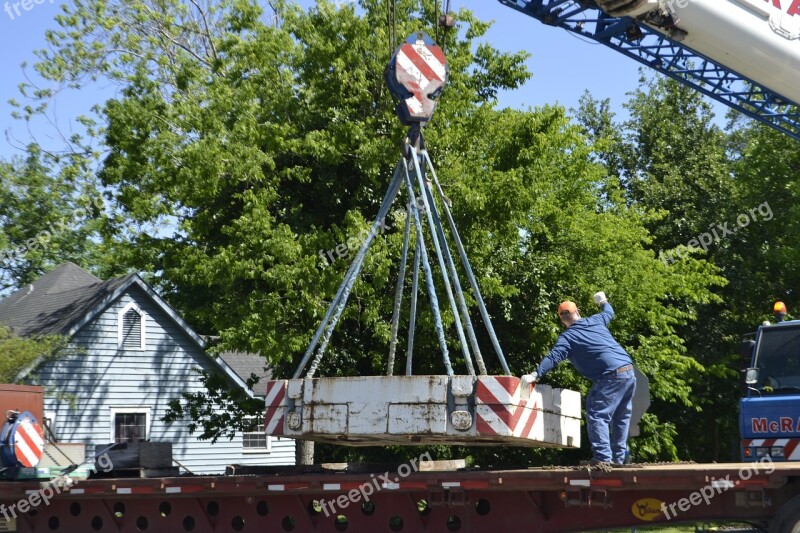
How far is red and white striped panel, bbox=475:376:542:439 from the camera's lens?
26.8ft

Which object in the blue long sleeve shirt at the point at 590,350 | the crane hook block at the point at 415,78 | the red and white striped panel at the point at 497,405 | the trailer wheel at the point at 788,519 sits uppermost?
the crane hook block at the point at 415,78

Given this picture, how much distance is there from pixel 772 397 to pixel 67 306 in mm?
19825

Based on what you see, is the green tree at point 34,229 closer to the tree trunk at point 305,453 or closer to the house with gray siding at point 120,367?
→ the house with gray siding at point 120,367

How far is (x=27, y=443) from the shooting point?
10.4 metres

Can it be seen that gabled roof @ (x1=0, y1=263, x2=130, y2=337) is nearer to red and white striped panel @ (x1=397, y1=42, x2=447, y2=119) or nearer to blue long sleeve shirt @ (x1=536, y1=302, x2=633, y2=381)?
red and white striped panel @ (x1=397, y1=42, x2=447, y2=119)

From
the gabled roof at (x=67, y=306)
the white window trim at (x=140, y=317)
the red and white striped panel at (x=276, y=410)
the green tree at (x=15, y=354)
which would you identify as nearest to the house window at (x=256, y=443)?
the gabled roof at (x=67, y=306)

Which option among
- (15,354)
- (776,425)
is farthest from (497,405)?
(15,354)

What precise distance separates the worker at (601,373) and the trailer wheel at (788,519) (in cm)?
147

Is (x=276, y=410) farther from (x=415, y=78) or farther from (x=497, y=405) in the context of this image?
(x=415, y=78)

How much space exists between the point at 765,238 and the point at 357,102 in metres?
15.2

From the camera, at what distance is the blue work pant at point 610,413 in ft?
27.7

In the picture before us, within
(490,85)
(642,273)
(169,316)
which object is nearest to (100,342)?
(169,316)

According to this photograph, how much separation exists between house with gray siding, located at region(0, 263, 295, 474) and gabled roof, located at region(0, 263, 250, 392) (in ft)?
0.11

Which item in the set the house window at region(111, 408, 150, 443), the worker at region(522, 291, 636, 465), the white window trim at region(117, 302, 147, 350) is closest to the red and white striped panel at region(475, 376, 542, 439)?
the worker at region(522, 291, 636, 465)
